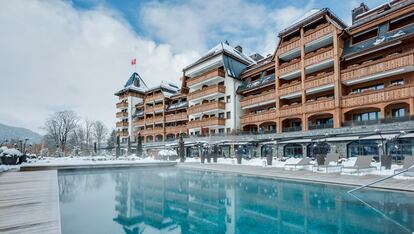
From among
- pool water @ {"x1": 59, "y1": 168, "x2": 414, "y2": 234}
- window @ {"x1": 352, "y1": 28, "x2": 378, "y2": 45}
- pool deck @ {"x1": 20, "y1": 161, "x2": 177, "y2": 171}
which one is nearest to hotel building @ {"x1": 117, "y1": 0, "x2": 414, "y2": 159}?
window @ {"x1": 352, "y1": 28, "x2": 378, "y2": 45}

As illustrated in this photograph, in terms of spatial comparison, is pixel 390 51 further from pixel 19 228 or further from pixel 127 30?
pixel 19 228

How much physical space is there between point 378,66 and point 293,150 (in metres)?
9.45

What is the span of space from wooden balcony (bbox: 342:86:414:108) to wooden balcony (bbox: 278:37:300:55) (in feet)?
25.0

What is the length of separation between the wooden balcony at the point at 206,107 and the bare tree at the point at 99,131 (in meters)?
49.3

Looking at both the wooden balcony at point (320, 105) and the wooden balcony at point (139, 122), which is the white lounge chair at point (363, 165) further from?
Answer: the wooden balcony at point (139, 122)

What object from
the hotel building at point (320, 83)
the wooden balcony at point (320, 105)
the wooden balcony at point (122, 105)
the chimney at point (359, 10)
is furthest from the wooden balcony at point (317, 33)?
the wooden balcony at point (122, 105)

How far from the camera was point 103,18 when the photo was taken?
1405 centimetres

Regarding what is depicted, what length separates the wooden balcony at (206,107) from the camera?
32.0m

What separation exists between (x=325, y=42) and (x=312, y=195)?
18498 millimetres

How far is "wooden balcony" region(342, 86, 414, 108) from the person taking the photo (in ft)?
56.7

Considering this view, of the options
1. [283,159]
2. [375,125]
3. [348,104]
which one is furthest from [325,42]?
[283,159]

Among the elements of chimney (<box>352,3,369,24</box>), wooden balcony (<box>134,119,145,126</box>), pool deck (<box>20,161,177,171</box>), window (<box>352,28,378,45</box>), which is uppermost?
chimney (<box>352,3,369,24</box>)

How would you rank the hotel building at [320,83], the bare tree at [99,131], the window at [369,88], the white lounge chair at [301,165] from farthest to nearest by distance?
1. the bare tree at [99,131]
2. the window at [369,88]
3. the hotel building at [320,83]
4. the white lounge chair at [301,165]

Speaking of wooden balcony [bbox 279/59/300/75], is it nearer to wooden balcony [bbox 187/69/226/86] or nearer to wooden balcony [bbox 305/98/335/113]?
wooden balcony [bbox 305/98/335/113]
